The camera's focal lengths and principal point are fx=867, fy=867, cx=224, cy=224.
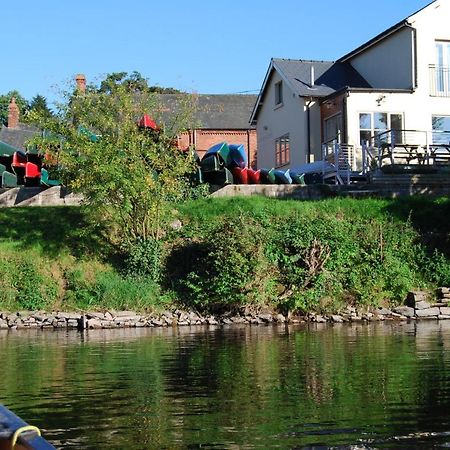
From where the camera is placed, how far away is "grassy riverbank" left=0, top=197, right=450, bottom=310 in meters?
26.4

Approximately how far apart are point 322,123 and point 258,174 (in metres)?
9.19

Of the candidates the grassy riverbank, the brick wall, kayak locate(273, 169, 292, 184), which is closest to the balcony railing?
kayak locate(273, 169, 292, 184)

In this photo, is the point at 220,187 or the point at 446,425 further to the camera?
the point at 220,187

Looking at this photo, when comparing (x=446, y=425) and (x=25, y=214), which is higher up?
(x=25, y=214)

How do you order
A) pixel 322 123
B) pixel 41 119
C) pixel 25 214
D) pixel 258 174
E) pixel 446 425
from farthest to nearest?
pixel 322 123 → pixel 258 174 → pixel 25 214 → pixel 41 119 → pixel 446 425

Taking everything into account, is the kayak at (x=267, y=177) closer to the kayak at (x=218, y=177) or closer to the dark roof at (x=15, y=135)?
the kayak at (x=218, y=177)

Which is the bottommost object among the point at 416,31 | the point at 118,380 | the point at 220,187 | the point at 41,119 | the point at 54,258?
the point at 118,380

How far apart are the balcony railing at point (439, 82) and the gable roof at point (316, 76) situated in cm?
346

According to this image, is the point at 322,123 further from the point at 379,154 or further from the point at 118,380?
the point at 118,380

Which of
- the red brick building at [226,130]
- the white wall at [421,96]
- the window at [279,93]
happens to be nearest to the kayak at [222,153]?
the white wall at [421,96]

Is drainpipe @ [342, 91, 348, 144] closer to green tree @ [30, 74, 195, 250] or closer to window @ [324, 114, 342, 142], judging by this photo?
window @ [324, 114, 342, 142]

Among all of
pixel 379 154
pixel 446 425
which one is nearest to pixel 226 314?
pixel 379 154

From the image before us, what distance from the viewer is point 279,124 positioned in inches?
1783

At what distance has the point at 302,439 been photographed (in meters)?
8.29
